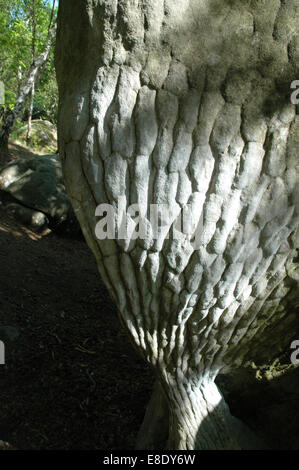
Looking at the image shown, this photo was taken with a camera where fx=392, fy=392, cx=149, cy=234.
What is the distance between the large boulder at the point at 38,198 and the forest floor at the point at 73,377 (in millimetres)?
979

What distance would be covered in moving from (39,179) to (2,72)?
7.56 metres

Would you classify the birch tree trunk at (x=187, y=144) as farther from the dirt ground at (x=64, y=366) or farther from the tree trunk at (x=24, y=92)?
the tree trunk at (x=24, y=92)

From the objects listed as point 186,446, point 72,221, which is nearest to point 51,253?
point 72,221

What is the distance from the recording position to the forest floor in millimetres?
1916

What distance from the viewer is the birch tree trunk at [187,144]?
104 cm

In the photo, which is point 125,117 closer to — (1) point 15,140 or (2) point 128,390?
(2) point 128,390

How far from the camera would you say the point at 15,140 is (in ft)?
28.5

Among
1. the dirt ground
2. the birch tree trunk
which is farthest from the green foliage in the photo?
the birch tree trunk

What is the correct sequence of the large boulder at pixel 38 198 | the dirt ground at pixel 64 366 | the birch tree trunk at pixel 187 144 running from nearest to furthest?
the birch tree trunk at pixel 187 144 < the dirt ground at pixel 64 366 < the large boulder at pixel 38 198

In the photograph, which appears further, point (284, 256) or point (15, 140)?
point (15, 140)

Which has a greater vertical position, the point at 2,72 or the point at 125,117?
the point at 2,72

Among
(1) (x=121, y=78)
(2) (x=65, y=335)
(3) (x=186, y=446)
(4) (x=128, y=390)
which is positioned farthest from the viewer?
(2) (x=65, y=335)

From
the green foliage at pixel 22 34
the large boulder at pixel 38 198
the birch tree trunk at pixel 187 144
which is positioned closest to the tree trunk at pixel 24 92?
the green foliage at pixel 22 34

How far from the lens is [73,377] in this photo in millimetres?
2584
